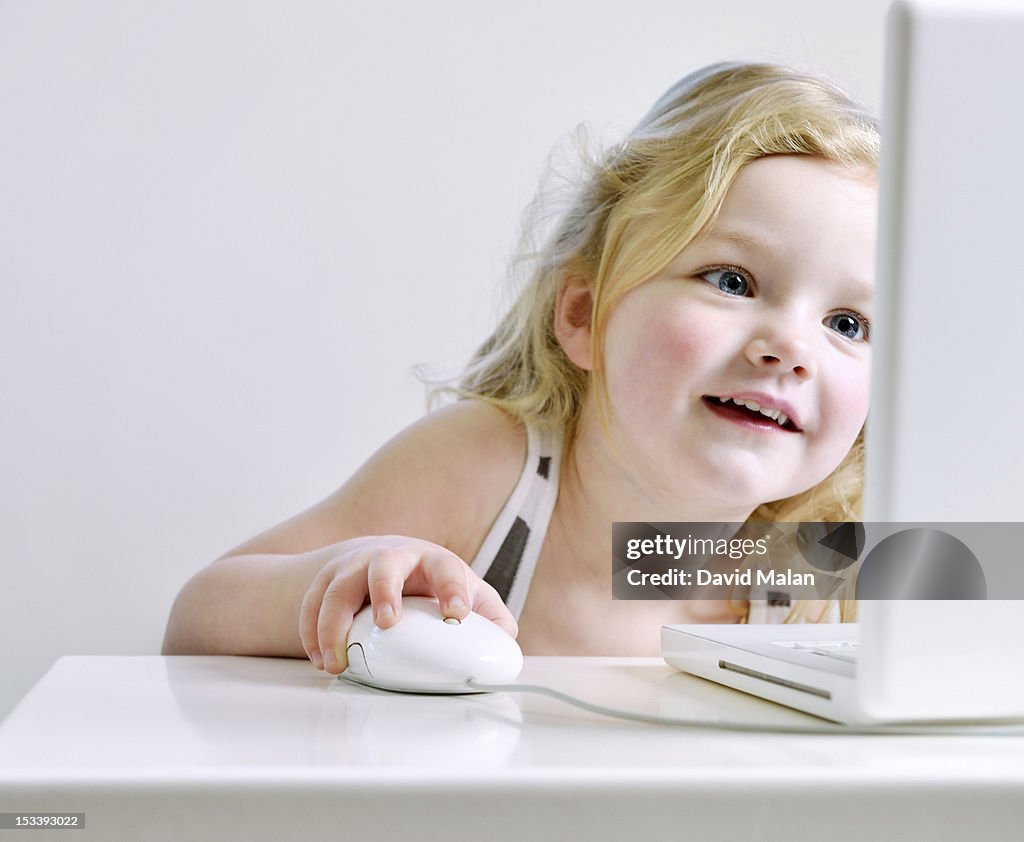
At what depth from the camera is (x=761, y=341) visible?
2.74 ft

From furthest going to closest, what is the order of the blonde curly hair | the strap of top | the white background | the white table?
the white background, the strap of top, the blonde curly hair, the white table

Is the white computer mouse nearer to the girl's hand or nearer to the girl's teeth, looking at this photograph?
the girl's hand

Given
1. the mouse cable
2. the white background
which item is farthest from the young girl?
the white background

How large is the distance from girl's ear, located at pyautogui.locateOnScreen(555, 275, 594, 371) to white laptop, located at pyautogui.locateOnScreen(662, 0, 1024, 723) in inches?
31.3

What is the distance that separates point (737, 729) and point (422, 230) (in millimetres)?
1471

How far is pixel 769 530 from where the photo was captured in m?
1.21

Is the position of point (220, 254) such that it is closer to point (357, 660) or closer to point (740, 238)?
point (740, 238)

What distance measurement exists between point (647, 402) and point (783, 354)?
0.47 feet

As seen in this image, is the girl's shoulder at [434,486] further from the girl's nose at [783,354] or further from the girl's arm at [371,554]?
the girl's nose at [783,354]

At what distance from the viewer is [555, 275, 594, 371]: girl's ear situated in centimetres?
113

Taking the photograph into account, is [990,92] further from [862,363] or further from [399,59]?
[399,59]

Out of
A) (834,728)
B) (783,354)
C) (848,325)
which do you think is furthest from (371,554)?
(848,325)

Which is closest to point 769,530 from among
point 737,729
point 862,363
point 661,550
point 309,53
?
point 661,550

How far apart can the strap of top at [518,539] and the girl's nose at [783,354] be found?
338 millimetres
